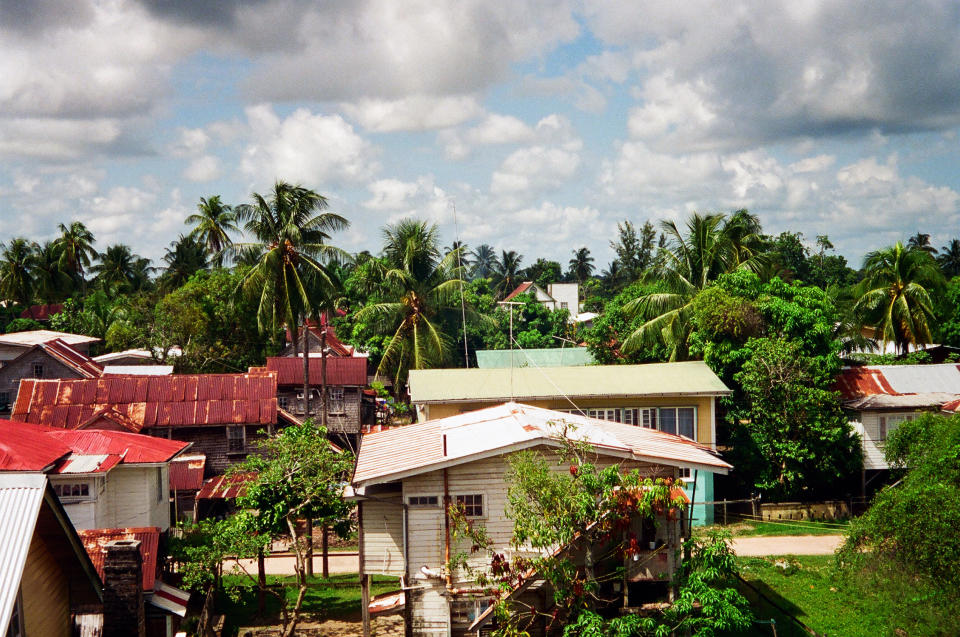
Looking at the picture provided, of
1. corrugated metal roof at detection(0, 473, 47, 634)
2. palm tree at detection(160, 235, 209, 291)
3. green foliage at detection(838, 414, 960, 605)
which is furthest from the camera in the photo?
palm tree at detection(160, 235, 209, 291)

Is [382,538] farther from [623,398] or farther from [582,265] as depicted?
[582,265]

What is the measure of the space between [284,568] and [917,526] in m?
18.8

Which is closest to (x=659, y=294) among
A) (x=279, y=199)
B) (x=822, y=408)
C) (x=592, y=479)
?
(x=822, y=408)

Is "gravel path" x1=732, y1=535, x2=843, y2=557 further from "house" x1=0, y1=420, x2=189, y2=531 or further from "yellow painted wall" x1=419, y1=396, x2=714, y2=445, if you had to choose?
"house" x1=0, y1=420, x2=189, y2=531

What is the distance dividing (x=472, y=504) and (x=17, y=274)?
76.1 m

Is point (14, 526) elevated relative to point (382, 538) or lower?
elevated

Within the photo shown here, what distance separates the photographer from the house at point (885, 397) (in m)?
31.8

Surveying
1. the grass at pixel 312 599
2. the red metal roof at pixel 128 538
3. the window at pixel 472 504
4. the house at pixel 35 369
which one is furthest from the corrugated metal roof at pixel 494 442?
the house at pixel 35 369

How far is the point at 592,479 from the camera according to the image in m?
16.2

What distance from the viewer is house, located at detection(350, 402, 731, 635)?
58.4 feet

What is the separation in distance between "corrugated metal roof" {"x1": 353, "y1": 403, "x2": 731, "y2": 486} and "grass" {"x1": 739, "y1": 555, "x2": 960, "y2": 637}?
4.13m

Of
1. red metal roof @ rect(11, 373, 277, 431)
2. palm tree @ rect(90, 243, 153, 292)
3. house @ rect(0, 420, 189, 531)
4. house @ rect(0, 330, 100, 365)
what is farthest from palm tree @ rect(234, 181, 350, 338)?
palm tree @ rect(90, 243, 153, 292)

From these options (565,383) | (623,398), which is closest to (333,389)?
(565,383)

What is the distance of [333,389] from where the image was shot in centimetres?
4225
